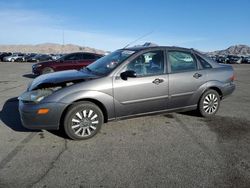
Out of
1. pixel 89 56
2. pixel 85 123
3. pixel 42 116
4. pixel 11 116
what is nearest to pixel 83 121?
pixel 85 123

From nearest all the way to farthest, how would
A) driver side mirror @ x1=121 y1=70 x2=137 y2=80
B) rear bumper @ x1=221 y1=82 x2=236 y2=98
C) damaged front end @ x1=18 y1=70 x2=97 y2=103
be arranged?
damaged front end @ x1=18 y1=70 x2=97 y2=103
driver side mirror @ x1=121 y1=70 x2=137 y2=80
rear bumper @ x1=221 y1=82 x2=236 y2=98

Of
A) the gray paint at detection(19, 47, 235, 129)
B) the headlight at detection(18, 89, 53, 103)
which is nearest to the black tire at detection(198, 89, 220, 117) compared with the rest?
the gray paint at detection(19, 47, 235, 129)

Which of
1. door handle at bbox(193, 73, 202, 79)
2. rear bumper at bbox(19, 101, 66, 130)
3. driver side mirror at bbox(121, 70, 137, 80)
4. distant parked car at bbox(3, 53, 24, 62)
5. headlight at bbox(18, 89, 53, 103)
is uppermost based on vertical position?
distant parked car at bbox(3, 53, 24, 62)

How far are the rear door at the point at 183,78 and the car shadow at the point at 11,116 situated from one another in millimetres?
3002

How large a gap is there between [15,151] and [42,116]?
707 millimetres

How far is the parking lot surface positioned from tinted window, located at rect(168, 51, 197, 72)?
1.14m

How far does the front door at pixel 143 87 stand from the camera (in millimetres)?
5719

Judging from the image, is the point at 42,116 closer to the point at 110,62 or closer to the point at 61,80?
the point at 61,80

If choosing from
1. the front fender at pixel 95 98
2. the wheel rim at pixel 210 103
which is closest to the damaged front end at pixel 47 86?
the front fender at pixel 95 98

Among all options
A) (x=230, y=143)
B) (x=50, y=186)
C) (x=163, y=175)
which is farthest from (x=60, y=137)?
(x=230, y=143)

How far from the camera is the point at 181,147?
506 centimetres

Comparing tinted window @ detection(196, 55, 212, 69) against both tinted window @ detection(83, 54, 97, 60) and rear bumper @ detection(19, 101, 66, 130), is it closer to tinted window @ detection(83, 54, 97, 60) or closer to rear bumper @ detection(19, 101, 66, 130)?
rear bumper @ detection(19, 101, 66, 130)

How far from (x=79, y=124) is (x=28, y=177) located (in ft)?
5.27

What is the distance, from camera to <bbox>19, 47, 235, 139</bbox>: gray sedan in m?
5.29
